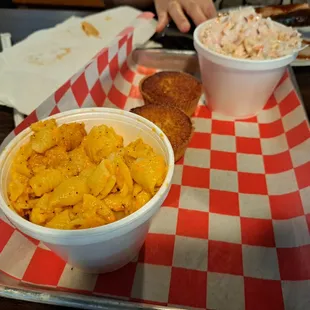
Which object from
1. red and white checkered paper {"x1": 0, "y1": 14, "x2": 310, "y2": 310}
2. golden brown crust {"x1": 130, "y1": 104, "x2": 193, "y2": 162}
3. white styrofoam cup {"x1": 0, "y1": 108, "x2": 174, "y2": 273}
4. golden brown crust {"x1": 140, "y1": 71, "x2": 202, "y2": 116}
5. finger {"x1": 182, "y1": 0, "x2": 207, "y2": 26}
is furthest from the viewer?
finger {"x1": 182, "y1": 0, "x2": 207, "y2": 26}

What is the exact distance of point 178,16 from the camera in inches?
76.5

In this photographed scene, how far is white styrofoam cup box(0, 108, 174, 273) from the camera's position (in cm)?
79

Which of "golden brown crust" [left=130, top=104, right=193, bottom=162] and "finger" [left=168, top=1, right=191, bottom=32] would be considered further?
"finger" [left=168, top=1, right=191, bottom=32]

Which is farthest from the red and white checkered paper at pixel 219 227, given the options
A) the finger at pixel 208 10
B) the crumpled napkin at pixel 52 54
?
the finger at pixel 208 10

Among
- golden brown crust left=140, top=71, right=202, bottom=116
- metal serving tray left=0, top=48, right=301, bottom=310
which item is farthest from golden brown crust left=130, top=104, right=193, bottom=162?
metal serving tray left=0, top=48, right=301, bottom=310

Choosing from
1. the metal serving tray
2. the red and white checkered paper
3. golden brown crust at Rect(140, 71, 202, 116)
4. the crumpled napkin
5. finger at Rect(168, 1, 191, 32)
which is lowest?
the red and white checkered paper

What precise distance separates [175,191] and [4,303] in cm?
66

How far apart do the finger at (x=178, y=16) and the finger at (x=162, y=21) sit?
0.04 meters

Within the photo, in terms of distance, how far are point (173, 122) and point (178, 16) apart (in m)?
0.84

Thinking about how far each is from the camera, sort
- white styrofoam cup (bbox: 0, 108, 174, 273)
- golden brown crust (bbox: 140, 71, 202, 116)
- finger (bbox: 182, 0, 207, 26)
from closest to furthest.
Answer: white styrofoam cup (bbox: 0, 108, 174, 273)
golden brown crust (bbox: 140, 71, 202, 116)
finger (bbox: 182, 0, 207, 26)

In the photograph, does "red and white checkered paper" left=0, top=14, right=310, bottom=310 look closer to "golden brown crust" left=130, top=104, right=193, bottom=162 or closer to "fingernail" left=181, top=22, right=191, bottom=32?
"golden brown crust" left=130, top=104, right=193, bottom=162

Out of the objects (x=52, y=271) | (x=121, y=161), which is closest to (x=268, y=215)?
(x=121, y=161)

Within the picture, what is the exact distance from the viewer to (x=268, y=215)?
4.03ft

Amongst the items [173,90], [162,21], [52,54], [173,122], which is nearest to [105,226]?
[173,122]
